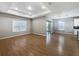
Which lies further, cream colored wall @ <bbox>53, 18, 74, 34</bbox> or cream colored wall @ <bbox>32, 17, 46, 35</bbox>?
cream colored wall @ <bbox>53, 18, 74, 34</bbox>

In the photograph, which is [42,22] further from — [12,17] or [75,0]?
[75,0]

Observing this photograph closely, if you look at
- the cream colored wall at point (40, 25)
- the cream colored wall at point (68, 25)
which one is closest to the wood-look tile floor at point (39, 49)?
the cream colored wall at point (40, 25)

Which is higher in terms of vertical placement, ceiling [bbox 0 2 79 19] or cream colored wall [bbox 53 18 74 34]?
ceiling [bbox 0 2 79 19]

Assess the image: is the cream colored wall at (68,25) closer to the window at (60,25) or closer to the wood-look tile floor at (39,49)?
the window at (60,25)

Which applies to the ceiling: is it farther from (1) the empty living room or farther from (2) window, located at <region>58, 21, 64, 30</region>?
(2) window, located at <region>58, 21, 64, 30</region>

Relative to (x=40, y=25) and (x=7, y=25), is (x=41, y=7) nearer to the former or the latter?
(x=7, y=25)

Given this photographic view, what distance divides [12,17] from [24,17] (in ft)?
4.35

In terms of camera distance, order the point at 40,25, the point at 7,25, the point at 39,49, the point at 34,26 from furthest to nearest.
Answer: the point at 40,25, the point at 34,26, the point at 7,25, the point at 39,49

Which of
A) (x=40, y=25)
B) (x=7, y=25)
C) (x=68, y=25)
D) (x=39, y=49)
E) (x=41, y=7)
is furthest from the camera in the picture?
(x=68, y=25)

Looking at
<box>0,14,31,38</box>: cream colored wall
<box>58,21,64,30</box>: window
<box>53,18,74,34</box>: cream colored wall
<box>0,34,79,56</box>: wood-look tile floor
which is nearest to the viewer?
<box>0,34,79,56</box>: wood-look tile floor

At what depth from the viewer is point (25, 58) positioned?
1981mm

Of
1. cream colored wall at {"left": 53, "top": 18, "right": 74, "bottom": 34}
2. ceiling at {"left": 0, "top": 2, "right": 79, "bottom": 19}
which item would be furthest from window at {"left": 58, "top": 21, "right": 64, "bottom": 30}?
ceiling at {"left": 0, "top": 2, "right": 79, "bottom": 19}

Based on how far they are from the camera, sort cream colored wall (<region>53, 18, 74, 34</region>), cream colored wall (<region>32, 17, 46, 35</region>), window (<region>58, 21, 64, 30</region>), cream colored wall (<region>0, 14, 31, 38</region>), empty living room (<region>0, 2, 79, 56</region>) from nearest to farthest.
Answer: empty living room (<region>0, 2, 79, 56</region>) → cream colored wall (<region>0, 14, 31, 38</region>) → cream colored wall (<region>32, 17, 46, 35</region>) → cream colored wall (<region>53, 18, 74, 34</region>) → window (<region>58, 21, 64, 30</region>)

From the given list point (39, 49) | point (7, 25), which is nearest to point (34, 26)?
point (7, 25)
